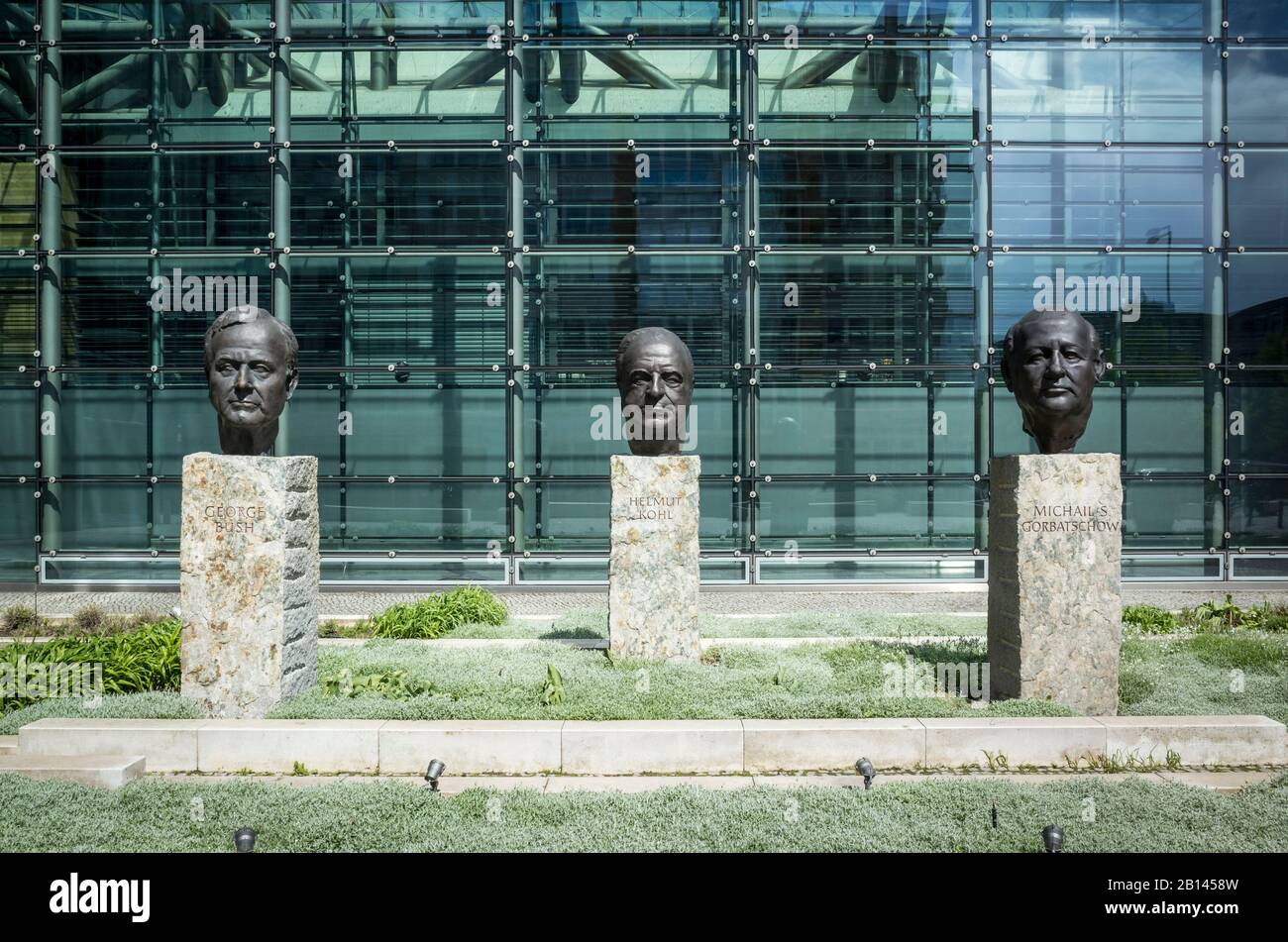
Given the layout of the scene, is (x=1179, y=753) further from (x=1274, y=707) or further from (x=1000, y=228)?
(x=1000, y=228)

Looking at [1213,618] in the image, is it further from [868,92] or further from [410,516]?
[410,516]

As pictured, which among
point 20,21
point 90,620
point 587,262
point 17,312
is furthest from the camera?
point 20,21

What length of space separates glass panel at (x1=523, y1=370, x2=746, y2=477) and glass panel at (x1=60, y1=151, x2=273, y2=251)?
469 centimetres

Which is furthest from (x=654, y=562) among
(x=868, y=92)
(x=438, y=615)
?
(x=868, y=92)

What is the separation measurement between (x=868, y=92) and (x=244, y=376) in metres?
10.7

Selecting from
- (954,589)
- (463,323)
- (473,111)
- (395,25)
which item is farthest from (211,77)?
(954,589)

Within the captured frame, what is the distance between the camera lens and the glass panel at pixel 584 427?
1376 centimetres

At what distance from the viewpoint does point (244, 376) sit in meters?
6.71

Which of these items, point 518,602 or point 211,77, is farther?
point 211,77

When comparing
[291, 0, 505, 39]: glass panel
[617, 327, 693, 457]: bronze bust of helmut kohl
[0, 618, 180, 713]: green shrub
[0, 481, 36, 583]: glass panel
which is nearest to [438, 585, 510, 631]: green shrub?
[0, 618, 180, 713]: green shrub

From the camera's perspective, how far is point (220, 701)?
641 centimetres

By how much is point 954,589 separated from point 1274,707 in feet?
22.4

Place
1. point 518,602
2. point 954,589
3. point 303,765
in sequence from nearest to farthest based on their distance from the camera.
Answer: point 303,765
point 518,602
point 954,589

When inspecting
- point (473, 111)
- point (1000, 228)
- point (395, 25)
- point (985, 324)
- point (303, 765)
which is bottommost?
point (303, 765)
